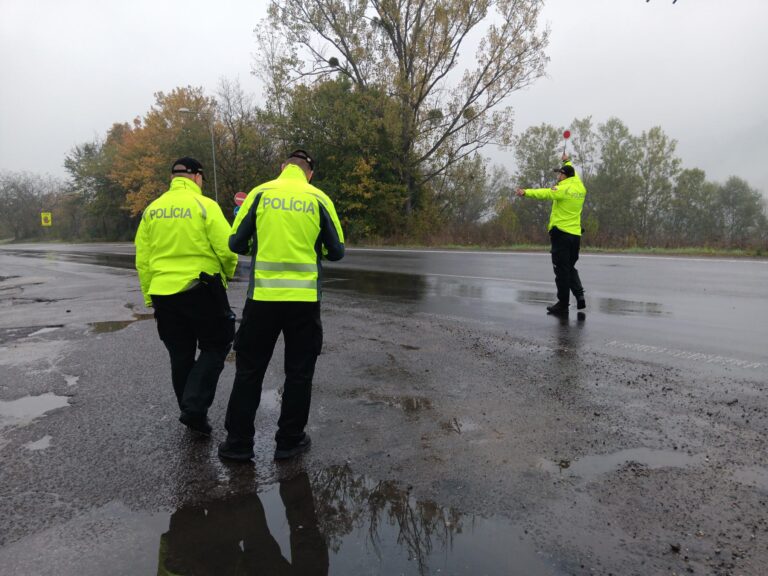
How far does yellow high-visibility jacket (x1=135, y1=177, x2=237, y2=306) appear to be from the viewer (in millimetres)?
3824

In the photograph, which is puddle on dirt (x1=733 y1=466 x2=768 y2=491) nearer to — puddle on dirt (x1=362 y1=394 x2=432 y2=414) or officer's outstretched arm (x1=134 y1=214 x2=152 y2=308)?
puddle on dirt (x1=362 y1=394 x2=432 y2=414)

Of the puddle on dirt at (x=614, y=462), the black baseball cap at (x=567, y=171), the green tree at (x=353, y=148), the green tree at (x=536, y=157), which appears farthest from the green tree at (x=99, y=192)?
the puddle on dirt at (x=614, y=462)

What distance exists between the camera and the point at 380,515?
2799 mm

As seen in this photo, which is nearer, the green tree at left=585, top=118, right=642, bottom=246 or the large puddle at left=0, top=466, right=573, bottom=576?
the large puddle at left=0, top=466, right=573, bottom=576

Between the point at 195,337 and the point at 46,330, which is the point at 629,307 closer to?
the point at 195,337

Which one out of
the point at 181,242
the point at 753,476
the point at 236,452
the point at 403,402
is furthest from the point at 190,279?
the point at 753,476

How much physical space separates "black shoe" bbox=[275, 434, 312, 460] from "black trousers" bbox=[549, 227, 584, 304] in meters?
4.95

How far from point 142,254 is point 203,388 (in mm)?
1049

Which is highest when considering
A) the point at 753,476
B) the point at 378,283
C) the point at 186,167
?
the point at 186,167

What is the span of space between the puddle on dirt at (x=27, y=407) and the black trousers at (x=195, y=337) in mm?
1220

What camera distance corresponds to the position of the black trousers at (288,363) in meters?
3.47

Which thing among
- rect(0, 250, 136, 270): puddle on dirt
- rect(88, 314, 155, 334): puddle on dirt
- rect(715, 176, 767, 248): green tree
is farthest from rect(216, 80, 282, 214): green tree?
rect(715, 176, 767, 248): green tree

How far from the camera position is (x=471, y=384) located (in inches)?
186

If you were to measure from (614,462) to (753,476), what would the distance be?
69cm
